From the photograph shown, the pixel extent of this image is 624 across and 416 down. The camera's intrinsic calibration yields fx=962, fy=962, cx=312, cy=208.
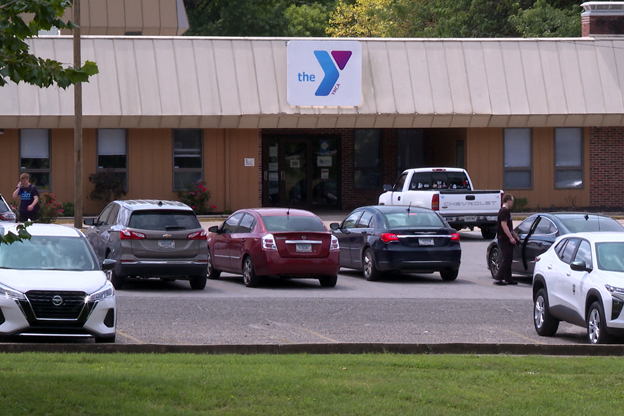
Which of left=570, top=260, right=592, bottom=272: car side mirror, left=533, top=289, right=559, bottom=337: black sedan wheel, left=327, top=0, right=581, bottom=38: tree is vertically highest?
left=327, top=0, right=581, bottom=38: tree

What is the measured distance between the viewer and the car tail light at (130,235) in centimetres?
1719

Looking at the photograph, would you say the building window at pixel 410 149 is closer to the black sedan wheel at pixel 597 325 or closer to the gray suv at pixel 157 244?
the gray suv at pixel 157 244

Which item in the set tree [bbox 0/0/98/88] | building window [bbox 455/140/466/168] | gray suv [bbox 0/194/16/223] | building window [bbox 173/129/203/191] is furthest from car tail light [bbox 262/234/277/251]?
building window [bbox 455/140/466/168]

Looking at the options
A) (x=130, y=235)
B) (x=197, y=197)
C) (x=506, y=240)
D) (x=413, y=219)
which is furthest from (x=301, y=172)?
(x=130, y=235)

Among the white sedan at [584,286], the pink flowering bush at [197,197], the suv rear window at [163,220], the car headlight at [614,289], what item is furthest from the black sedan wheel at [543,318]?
the pink flowering bush at [197,197]

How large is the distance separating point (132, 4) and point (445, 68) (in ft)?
44.5

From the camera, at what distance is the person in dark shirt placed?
18656 millimetres

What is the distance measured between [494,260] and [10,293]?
37.2 ft

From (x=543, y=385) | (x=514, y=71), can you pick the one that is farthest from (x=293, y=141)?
(x=543, y=385)

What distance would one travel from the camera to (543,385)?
28.1ft

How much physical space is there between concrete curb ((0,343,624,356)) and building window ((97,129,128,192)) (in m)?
21.9

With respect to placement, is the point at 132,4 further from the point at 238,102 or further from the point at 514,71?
the point at 514,71

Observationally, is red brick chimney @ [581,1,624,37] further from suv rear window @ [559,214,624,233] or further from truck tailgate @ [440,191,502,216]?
suv rear window @ [559,214,624,233]

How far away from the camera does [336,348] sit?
10867mm
